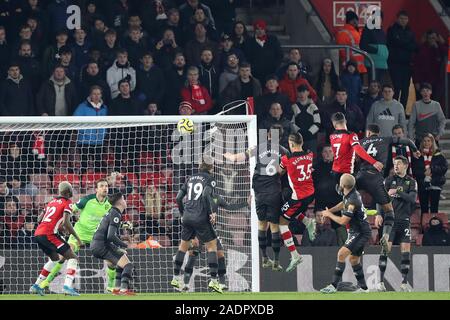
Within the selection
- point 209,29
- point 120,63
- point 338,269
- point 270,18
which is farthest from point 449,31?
point 338,269

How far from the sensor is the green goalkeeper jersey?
77.5 feet

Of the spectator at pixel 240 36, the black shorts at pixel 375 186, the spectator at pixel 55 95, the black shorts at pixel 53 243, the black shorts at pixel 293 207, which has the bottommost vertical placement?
the black shorts at pixel 53 243

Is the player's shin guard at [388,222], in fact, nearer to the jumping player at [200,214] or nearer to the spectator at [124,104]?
the jumping player at [200,214]

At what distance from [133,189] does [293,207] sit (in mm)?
2653

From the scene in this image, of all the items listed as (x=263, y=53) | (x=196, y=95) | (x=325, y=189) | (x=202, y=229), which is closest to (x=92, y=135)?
(x=196, y=95)

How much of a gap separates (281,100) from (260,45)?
148 cm

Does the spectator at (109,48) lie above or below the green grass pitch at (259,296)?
above

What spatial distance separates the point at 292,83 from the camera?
27.8 m

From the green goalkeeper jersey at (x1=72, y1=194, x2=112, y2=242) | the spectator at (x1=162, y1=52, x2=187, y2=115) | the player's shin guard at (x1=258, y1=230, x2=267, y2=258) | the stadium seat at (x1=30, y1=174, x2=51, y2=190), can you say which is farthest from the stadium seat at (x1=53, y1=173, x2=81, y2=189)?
the player's shin guard at (x1=258, y1=230, x2=267, y2=258)

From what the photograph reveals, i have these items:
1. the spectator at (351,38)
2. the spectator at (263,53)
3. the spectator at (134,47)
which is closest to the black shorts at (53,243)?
the spectator at (134,47)

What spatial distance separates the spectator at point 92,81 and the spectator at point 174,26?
1.69 m

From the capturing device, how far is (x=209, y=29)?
28.1 metres

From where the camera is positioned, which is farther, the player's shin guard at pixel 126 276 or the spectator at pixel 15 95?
the spectator at pixel 15 95

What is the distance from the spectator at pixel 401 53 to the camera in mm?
29219
